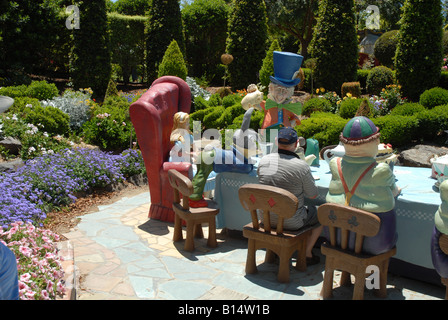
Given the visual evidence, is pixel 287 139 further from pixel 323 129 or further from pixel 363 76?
pixel 363 76

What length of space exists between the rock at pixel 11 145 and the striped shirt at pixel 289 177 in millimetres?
5542

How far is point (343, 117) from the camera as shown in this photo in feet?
33.5

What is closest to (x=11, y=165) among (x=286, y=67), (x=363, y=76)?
(x=286, y=67)

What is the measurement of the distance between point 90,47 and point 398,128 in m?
9.97

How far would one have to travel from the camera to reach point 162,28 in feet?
51.9

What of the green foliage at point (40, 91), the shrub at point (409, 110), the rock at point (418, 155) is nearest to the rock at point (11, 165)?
the green foliage at point (40, 91)

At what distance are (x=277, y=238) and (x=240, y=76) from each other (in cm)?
1202

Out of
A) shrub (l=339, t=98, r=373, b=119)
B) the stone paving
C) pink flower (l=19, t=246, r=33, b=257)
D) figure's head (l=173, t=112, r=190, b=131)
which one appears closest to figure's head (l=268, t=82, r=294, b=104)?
figure's head (l=173, t=112, r=190, b=131)

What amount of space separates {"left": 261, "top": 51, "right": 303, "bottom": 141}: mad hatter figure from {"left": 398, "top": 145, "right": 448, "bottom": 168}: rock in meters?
3.39

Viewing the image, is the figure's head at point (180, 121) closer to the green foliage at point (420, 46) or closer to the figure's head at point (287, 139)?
the figure's head at point (287, 139)

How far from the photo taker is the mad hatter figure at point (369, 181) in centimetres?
361

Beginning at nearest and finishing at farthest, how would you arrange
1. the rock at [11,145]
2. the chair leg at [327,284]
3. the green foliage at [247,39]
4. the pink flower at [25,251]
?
the pink flower at [25,251] < the chair leg at [327,284] < the rock at [11,145] < the green foliage at [247,39]

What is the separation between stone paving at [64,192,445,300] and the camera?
3982mm

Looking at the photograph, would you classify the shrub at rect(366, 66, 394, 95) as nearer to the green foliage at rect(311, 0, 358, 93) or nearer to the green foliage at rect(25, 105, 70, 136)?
the green foliage at rect(311, 0, 358, 93)
